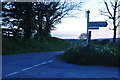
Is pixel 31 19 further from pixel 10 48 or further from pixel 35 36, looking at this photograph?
pixel 10 48

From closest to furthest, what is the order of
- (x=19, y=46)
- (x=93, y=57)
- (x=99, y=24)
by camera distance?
1. (x=93, y=57)
2. (x=99, y=24)
3. (x=19, y=46)

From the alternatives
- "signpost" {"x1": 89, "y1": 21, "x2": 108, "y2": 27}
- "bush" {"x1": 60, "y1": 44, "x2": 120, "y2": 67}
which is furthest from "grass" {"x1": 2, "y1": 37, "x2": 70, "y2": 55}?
"bush" {"x1": 60, "y1": 44, "x2": 120, "y2": 67}

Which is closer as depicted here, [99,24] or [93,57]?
[93,57]

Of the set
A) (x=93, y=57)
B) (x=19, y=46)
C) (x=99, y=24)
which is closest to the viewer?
(x=93, y=57)

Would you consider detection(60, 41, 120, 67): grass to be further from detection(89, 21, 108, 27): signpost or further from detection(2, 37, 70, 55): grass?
detection(2, 37, 70, 55): grass

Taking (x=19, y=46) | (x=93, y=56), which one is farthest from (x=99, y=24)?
(x=19, y=46)

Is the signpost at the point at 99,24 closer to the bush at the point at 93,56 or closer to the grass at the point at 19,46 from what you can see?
the bush at the point at 93,56

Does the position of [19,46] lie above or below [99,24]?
below

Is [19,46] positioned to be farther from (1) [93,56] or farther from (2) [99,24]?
(1) [93,56]

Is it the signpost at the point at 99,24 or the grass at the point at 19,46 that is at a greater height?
the signpost at the point at 99,24

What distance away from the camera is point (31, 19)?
24.9 m

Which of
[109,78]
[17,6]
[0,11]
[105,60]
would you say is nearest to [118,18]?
[17,6]

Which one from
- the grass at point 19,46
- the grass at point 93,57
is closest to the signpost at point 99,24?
the grass at point 93,57

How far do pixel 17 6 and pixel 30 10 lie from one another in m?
1.80
